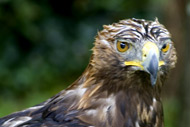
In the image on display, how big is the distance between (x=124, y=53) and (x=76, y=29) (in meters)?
5.90

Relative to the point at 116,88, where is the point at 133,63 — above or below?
above

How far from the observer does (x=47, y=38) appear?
10180 millimetres

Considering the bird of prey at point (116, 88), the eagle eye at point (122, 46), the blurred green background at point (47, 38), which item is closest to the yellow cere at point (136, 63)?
the bird of prey at point (116, 88)

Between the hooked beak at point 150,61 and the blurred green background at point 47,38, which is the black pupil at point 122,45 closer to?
the hooked beak at point 150,61

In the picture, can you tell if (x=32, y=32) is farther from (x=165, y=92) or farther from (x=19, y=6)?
(x=165, y=92)

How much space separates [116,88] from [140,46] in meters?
0.46

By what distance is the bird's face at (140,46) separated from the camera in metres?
4.40

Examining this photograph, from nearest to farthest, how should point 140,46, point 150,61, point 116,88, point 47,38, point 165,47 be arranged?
point 150,61 → point 140,46 → point 165,47 → point 116,88 → point 47,38

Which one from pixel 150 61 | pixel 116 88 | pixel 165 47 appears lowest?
pixel 116 88

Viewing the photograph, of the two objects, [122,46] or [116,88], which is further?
[116,88]

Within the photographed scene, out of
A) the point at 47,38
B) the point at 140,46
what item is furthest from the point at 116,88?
the point at 47,38

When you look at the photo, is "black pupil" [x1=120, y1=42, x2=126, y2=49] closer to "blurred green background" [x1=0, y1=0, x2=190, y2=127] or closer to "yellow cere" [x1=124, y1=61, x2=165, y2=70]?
"yellow cere" [x1=124, y1=61, x2=165, y2=70]

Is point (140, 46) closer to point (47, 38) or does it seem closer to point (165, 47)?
point (165, 47)

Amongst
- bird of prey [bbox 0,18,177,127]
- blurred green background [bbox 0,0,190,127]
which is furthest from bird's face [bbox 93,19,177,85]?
blurred green background [bbox 0,0,190,127]
